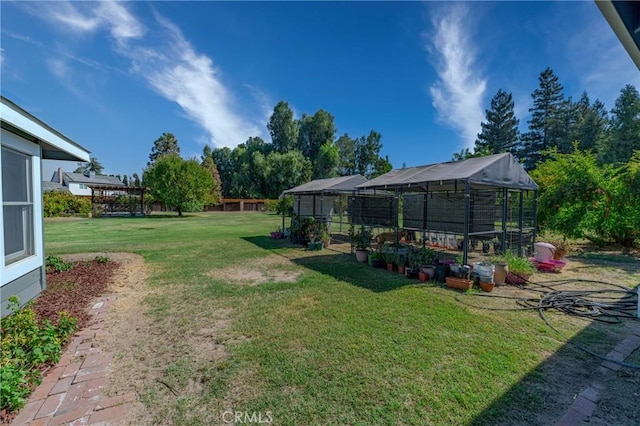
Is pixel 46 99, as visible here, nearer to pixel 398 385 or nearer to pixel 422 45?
pixel 398 385

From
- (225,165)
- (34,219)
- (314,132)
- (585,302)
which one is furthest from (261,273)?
(225,165)

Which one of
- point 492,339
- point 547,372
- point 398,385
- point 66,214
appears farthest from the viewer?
point 66,214

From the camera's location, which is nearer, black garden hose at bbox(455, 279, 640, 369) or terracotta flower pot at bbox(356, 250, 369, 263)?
black garden hose at bbox(455, 279, 640, 369)

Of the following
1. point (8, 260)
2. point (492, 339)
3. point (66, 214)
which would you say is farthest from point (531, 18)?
point (66, 214)

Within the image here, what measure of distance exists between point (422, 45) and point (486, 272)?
10567mm

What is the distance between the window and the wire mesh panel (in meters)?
7.49

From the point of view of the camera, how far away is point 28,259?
3.96 metres

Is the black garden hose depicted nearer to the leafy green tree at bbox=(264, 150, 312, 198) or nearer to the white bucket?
the white bucket

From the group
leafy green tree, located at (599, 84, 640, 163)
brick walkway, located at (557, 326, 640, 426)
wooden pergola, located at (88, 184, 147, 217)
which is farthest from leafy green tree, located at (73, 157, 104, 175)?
leafy green tree, located at (599, 84, 640, 163)

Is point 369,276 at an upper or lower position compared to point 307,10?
lower

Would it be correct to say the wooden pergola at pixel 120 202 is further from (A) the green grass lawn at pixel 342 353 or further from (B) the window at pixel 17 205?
(A) the green grass lawn at pixel 342 353

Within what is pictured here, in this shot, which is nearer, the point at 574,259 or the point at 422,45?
the point at 574,259

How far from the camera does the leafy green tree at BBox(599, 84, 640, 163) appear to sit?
27.5 metres

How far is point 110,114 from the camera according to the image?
12688 millimetres
